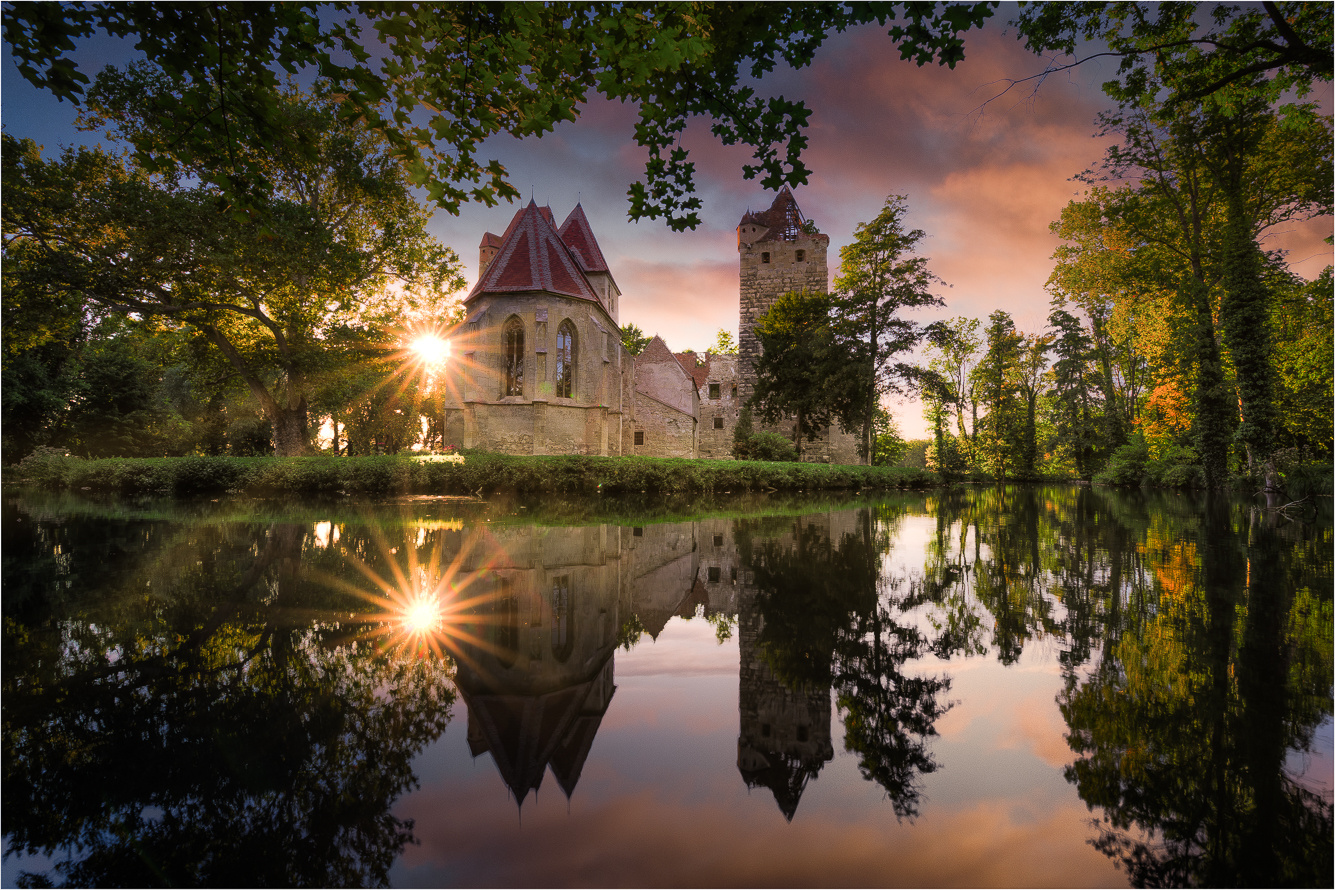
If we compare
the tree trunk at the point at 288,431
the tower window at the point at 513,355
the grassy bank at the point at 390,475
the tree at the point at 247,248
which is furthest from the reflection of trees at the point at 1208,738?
the tree trunk at the point at 288,431

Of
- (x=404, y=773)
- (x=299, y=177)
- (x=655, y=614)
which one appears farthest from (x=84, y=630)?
(x=299, y=177)

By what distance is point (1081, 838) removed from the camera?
1.36m

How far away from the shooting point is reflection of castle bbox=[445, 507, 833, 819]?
1.70m

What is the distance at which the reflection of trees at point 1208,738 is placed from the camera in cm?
129

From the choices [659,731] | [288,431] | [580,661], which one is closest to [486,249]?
[288,431]

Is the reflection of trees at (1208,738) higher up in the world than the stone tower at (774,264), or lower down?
lower down

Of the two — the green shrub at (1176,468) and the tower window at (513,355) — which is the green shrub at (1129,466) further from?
the tower window at (513,355)

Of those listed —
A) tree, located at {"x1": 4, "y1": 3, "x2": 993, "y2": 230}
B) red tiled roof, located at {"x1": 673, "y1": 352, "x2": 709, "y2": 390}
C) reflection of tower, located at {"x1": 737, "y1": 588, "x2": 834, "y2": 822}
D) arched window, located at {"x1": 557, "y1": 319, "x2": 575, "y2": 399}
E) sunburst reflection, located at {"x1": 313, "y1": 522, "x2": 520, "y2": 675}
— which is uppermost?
red tiled roof, located at {"x1": 673, "y1": 352, "x2": 709, "y2": 390}

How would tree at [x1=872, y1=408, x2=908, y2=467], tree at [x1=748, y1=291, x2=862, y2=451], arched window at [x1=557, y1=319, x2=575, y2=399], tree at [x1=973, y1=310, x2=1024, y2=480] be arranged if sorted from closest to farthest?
arched window at [x1=557, y1=319, x2=575, y2=399]
tree at [x1=748, y1=291, x2=862, y2=451]
tree at [x1=973, y1=310, x2=1024, y2=480]
tree at [x1=872, y1=408, x2=908, y2=467]

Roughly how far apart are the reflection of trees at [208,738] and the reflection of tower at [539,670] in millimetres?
202

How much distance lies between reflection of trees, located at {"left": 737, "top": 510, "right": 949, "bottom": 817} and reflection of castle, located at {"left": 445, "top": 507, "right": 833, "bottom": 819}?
0.11 m

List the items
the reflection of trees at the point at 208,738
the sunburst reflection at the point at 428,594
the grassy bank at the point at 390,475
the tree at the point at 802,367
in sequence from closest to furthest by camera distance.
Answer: the reflection of trees at the point at 208,738, the sunburst reflection at the point at 428,594, the grassy bank at the point at 390,475, the tree at the point at 802,367

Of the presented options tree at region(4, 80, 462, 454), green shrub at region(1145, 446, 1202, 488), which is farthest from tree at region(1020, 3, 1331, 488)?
tree at region(4, 80, 462, 454)

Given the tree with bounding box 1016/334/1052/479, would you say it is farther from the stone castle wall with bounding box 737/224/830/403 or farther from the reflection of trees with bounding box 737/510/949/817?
the reflection of trees with bounding box 737/510/949/817
